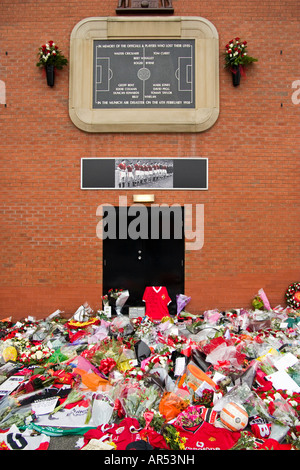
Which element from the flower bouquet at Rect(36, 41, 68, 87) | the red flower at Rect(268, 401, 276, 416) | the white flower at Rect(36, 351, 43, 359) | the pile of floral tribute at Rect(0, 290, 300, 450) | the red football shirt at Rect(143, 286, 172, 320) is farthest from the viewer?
the red football shirt at Rect(143, 286, 172, 320)

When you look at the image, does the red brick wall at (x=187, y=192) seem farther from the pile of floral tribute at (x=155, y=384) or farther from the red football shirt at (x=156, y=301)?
the pile of floral tribute at (x=155, y=384)

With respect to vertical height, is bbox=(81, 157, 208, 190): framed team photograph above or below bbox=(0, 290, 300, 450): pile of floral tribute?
above

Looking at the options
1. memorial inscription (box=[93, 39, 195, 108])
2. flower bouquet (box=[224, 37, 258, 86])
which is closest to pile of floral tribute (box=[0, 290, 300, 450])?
memorial inscription (box=[93, 39, 195, 108])

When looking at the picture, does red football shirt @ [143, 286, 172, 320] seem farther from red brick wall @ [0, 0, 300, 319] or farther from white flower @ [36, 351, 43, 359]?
white flower @ [36, 351, 43, 359]

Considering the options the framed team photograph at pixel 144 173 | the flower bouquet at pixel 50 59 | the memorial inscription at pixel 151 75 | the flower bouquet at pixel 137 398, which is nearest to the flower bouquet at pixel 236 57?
the memorial inscription at pixel 151 75

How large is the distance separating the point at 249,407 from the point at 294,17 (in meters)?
7.58

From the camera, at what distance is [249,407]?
3.40 m

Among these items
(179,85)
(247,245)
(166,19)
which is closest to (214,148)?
(179,85)

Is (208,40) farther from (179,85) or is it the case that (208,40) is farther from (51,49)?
(51,49)

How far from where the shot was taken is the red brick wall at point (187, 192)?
21.9ft

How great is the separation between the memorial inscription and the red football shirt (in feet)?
12.9

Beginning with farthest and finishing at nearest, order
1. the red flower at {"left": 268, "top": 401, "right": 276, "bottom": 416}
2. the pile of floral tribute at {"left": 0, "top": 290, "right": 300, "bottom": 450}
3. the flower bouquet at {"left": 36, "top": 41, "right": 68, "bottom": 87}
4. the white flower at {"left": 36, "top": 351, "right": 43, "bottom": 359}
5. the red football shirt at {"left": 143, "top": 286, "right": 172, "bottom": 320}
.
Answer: the red football shirt at {"left": 143, "top": 286, "right": 172, "bottom": 320} → the flower bouquet at {"left": 36, "top": 41, "right": 68, "bottom": 87} → the white flower at {"left": 36, "top": 351, "right": 43, "bottom": 359} → the red flower at {"left": 268, "top": 401, "right": 276, "bottom": 416} → the pile of floral tribute at {"left": 0, "top": 290, "right": 300, "bottom": 450}

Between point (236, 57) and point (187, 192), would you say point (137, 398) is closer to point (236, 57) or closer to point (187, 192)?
point (187, 192)

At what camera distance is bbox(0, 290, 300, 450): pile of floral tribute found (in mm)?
3057
